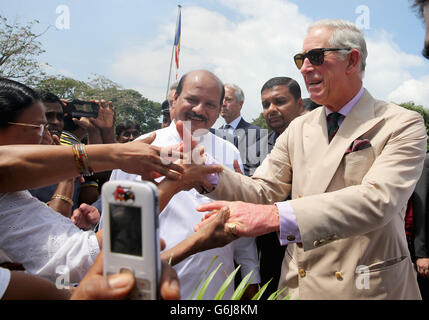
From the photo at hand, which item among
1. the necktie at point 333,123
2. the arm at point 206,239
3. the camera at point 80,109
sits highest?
the camera at point 80,109

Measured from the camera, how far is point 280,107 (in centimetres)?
481

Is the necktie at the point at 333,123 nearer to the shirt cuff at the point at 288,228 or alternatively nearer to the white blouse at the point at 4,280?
the shirt cuff at the point at 288,228

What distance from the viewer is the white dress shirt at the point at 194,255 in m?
2.52

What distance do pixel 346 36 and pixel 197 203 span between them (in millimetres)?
1638

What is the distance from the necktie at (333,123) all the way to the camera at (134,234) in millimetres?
1713

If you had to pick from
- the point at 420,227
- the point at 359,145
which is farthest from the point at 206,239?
the point at 420,227

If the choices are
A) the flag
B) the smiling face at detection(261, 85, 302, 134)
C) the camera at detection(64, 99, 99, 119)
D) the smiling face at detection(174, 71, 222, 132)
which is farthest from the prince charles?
the flag

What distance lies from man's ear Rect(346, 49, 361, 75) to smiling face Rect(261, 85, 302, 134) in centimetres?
251

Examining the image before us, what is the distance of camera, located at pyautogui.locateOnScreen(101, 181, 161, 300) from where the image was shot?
799 millimetres

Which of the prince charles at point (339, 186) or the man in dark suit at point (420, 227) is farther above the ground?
the prince charles at point (339, 186)

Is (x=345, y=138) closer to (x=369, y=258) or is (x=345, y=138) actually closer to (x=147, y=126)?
(x=369, y=258)

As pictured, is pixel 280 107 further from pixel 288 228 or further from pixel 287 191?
pixel 288 228

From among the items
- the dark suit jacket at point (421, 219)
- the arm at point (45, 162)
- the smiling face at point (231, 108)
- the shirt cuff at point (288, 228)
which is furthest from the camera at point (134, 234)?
the smiling face at point (231, 108)
